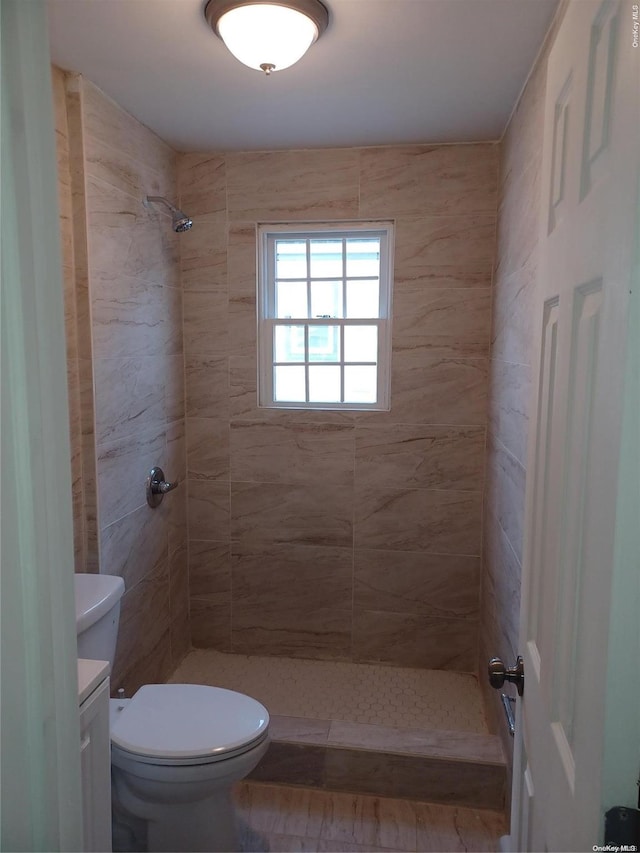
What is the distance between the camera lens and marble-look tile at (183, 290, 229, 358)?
2.73 meters

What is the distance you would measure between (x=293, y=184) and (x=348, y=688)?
2345 mm

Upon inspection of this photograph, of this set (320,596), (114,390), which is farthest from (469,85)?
(320,596)

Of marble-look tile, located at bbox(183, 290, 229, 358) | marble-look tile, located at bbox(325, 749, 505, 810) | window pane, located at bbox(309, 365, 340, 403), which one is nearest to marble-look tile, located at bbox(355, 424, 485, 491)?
window pane, located at bbox(309, 365, 340, 403)

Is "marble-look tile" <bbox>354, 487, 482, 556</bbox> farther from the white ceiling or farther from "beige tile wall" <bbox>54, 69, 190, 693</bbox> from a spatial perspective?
the white ceiling

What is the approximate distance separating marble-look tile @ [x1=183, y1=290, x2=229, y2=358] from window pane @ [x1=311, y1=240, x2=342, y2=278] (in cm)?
46

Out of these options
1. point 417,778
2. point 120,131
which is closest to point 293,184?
point 120,131

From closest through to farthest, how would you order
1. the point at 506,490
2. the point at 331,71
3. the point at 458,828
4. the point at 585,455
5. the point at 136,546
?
the point at 585,455
the point at 331,71
the point at 458,828
the point at 506,490
the point at 136,546

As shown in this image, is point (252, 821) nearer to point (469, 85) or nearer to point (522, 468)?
point (522, 468)

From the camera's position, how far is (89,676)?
121 centimetres

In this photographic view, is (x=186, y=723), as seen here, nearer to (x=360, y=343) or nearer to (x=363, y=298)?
(x=360, y=343)

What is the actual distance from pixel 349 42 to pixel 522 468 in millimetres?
1390

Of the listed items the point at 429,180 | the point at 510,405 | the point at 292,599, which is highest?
the point at 429,180

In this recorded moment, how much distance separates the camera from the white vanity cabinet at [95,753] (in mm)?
1183

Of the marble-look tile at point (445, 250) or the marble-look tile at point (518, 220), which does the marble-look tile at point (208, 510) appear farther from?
the marble-look tile at point (518, 220)
